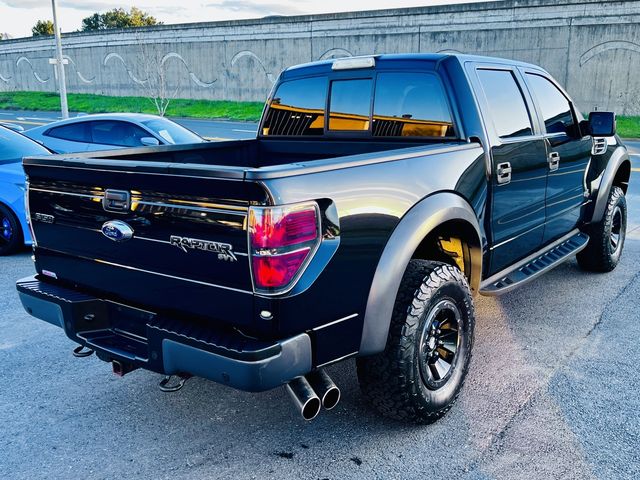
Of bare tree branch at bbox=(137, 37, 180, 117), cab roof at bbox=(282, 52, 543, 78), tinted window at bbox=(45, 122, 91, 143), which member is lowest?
tinted window at bbox=(45, 122, 91, 143)

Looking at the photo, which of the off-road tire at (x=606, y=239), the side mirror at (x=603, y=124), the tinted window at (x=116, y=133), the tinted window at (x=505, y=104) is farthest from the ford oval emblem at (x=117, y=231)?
the tinted window at (x=116, y=133)

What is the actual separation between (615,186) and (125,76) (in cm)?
3932

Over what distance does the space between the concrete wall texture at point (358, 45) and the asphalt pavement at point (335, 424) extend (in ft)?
75.1

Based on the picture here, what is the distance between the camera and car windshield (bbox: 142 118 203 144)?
890 cm

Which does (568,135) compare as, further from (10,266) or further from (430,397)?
(10,266)

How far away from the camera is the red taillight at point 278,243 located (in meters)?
2.29

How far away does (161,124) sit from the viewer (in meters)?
9.16

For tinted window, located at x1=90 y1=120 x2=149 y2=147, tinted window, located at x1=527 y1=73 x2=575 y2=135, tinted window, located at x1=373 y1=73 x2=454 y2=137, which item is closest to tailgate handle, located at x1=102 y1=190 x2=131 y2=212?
tinted window, located at x1=373 y1=73 x2=454 y2=137

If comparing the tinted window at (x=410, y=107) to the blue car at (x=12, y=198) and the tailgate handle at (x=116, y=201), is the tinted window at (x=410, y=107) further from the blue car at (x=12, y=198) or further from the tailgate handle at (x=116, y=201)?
the blue car at (x=12, y=198)

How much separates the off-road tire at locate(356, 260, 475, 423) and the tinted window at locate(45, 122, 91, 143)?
7.94 meters

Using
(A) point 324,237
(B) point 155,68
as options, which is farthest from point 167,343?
(B) point 155,68

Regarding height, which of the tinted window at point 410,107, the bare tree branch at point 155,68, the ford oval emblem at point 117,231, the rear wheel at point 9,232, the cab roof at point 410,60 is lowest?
the rear wheel at point 9,232

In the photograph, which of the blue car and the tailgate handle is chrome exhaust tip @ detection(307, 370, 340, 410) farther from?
the blue car

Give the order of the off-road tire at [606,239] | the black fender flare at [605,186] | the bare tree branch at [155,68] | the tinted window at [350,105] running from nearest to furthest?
the tinted window at [350,105] → the black fender flare at [605,186] → the off-road tire at [606,239] → the bare tree branch at [155,68]
